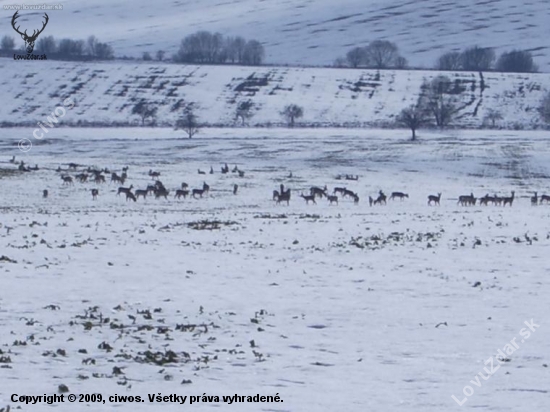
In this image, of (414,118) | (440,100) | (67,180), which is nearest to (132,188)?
(67,180)

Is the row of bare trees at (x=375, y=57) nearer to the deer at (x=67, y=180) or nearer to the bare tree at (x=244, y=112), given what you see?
the bare tree at (x=244, y=112)

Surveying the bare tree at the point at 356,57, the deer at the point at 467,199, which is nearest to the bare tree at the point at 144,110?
the bare tree at the point at 356,57

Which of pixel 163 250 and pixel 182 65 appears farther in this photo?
pixel 182 65

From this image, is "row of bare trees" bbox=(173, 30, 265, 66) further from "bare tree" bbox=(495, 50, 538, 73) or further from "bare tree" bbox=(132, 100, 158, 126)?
"bare tree" bbox=(495, 50, 538, 73)

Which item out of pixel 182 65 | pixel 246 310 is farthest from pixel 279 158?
pixel 182 65

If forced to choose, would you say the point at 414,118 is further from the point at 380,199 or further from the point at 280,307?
the point at 280,307

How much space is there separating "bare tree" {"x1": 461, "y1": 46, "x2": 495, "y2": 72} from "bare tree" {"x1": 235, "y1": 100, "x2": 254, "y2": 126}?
192 feet

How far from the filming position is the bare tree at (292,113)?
123062 millimetres

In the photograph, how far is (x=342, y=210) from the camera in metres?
42.0

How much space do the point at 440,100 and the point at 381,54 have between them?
64.4m

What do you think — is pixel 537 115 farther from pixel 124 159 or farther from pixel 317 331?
pixel 317 331

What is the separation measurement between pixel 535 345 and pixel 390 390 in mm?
3508

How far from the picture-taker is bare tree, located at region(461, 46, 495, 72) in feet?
571

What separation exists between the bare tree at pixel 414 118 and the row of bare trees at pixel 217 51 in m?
63.1
